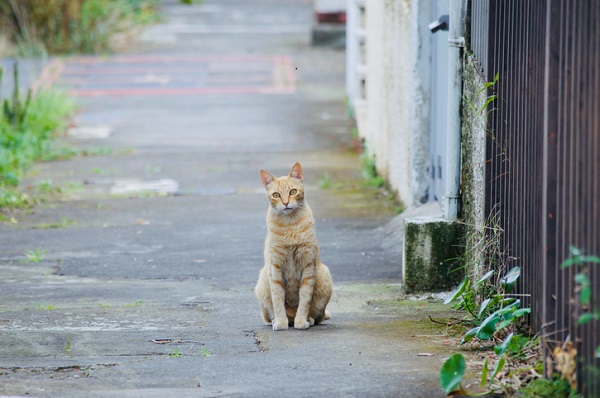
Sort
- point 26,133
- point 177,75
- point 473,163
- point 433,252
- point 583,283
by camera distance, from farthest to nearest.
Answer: point 177,75
point 26,133
point 433,252
point 473,163
point 583,283

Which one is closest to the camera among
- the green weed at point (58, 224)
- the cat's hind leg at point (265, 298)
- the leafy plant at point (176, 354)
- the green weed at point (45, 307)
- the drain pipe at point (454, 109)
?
the leafy plant at point (176, 354)

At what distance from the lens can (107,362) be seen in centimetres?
626

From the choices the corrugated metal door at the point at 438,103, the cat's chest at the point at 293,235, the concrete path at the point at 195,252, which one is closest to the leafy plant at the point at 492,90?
the cat's chest at the point at 293,235

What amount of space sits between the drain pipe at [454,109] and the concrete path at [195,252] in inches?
33.6

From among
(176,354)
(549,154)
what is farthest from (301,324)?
(549,154)

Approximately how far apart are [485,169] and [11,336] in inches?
134

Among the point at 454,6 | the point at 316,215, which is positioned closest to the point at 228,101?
the point at 316,215

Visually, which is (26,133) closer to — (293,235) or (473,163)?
(293,235)

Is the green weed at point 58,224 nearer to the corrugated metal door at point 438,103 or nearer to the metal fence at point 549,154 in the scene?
the corrugated metal door at point 438,103

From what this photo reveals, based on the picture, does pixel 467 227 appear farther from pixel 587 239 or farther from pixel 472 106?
pixel 587 239

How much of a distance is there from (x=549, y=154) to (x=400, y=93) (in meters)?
6.76

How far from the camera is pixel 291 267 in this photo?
7.20 m

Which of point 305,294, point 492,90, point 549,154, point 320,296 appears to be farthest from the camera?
point 320,296

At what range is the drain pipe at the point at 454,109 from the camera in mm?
7895
